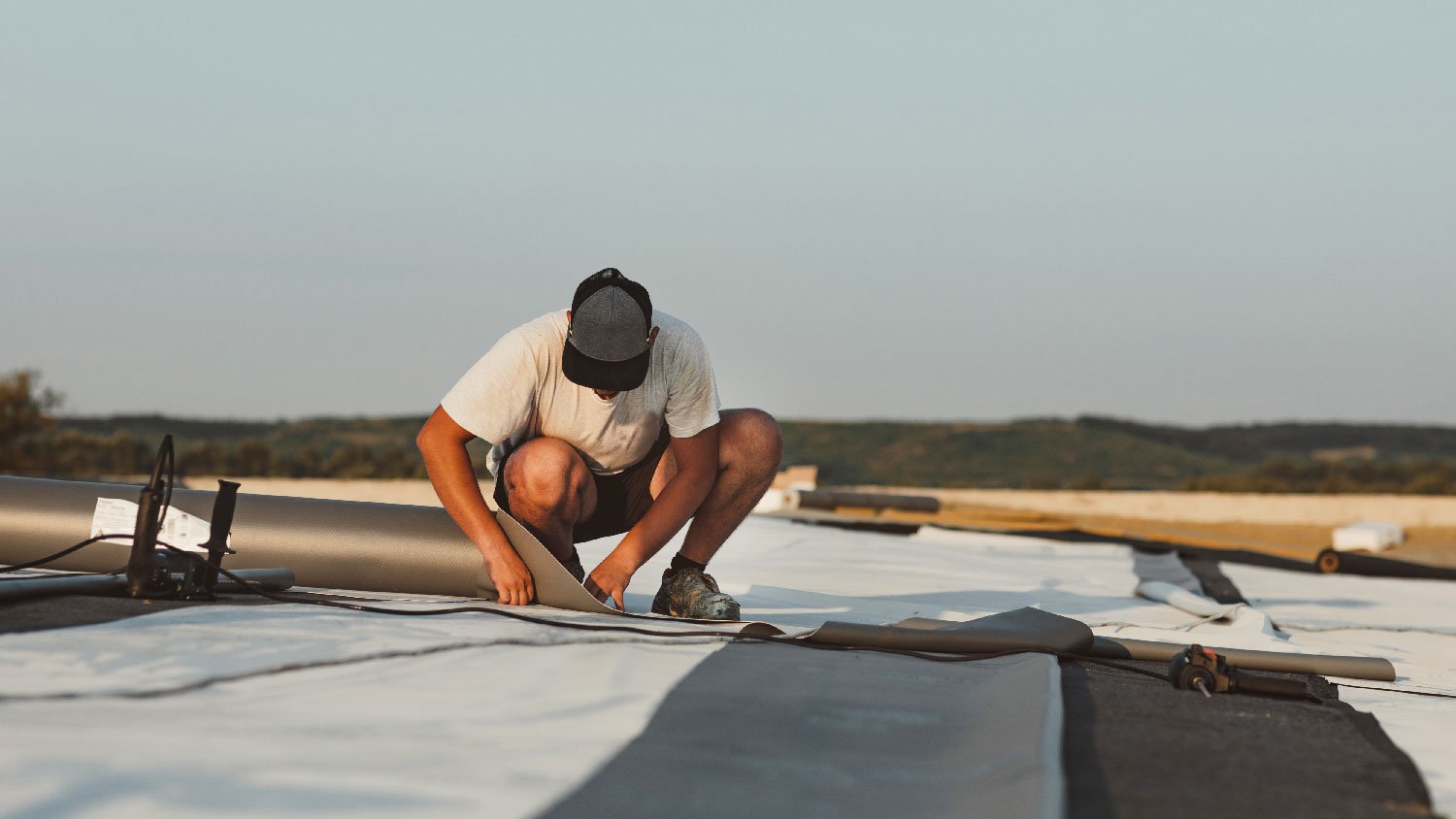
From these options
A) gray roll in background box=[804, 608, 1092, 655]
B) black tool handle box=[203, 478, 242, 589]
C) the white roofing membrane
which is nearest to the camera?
the white roofing membrane

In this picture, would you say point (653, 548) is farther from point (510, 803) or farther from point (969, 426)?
point (969, 426)

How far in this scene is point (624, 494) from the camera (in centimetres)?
302

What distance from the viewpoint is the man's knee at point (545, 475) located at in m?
2.70

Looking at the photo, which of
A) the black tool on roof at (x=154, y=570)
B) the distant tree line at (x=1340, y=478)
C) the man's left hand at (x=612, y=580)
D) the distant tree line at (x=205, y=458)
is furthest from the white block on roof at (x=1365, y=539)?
the distant tree line at (x=205, y=458)

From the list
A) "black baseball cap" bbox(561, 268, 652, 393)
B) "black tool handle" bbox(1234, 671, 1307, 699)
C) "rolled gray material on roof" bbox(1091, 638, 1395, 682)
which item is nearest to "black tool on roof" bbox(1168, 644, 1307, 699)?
"black tool handle" bbox(1234, 671, 1307, 699)

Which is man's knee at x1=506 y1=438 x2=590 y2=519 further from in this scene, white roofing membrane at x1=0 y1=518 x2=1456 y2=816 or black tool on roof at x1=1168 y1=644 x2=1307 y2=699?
black tool on roof at x1=1168 y1=644 x2=1307 y2=699

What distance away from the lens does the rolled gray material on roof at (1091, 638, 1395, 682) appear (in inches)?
84.0

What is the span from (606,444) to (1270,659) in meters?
1.48

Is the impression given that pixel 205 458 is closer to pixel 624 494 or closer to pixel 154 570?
pixel 624 494

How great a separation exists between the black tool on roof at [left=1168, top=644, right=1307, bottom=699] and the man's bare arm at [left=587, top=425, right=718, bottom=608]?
4.12ft

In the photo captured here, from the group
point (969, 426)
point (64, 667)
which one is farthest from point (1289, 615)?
point (969, 426)

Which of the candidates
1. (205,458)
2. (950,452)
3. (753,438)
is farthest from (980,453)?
(753,438)

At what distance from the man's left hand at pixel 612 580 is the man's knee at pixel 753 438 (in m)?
0.45

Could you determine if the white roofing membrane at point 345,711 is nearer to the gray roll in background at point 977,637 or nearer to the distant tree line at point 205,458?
the gray roll in background at point 977,637
